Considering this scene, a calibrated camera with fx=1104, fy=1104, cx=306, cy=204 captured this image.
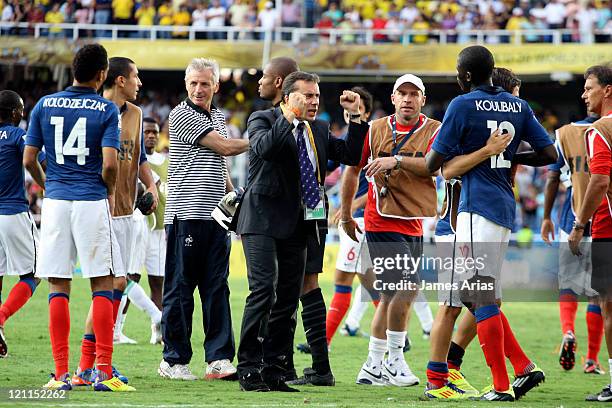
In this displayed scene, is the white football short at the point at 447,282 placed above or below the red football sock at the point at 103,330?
above

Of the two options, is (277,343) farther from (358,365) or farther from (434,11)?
(434,11)

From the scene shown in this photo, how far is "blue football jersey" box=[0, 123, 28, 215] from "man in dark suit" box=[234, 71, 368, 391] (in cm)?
322

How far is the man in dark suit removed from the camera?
8.20 meters

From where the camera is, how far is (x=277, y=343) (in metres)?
8.69

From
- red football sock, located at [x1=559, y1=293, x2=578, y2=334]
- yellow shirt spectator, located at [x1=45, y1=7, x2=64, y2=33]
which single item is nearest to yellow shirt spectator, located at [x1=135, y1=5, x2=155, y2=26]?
yellow shirt spectator, located at [x1=45, y1=7, x2=64, y2=33]

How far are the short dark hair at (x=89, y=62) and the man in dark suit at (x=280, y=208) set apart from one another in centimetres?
123

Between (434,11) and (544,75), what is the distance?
12.1ft

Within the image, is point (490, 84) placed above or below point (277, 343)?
above

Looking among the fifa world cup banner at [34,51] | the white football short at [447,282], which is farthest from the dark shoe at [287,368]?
the fifa world cup banner at [34,51]

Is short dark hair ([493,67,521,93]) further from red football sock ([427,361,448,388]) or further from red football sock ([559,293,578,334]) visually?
red football sock ([559,293,578,334])

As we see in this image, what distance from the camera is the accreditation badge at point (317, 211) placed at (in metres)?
8.46

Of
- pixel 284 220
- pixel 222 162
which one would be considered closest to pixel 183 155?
pixel 222 162

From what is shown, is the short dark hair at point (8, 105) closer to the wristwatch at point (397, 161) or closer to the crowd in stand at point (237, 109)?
the wristwatch at point (397, 161)

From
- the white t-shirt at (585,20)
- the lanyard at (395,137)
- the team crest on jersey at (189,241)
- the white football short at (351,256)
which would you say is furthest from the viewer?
the white t-shirt at (585,20)
